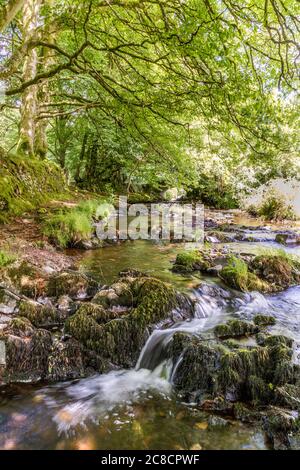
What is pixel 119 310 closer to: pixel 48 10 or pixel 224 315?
pixel 224 315

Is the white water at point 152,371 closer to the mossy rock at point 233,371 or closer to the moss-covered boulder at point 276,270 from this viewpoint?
the mossy rock at point 233,371

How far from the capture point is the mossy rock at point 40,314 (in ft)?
15.0

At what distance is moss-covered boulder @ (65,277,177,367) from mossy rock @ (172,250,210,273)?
7.75 feet

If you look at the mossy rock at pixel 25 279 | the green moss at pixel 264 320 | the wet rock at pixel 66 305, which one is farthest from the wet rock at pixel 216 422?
the mossy rock at pixel 25 279

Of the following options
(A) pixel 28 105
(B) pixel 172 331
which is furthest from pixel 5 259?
(A) pixel 28 105

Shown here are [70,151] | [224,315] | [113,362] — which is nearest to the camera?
[113,362]

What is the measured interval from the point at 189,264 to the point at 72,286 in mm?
2850

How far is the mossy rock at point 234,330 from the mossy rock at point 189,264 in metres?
2.57

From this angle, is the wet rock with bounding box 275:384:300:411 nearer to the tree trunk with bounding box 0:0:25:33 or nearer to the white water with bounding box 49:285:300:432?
the white water with bounding box 49:285:300:432

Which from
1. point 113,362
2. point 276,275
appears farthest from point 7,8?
point 276,275

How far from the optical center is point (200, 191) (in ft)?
73.2

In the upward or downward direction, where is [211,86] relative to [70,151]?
downward

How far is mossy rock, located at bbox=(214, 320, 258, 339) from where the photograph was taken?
4.59 metres

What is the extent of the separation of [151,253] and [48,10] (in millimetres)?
5637
